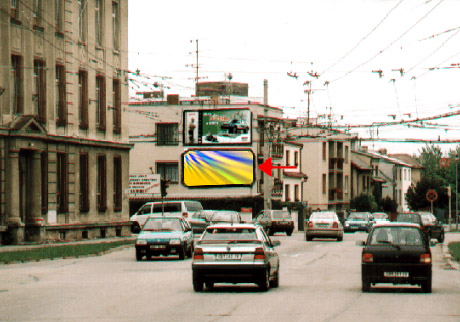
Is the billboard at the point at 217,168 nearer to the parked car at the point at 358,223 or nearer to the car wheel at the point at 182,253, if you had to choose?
the parked car at the point at 358,223

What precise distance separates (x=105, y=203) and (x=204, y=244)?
29540mm

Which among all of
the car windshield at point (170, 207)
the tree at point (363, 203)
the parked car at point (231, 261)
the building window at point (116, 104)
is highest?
the building window at point (116, 104)

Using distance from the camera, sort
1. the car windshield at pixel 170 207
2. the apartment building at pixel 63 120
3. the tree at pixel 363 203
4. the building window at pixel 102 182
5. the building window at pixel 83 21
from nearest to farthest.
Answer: the apartment building at pixel 63 120, the building window at pixel 83 21, the building window at pixel 102 182, the car windshield at pixel 170 207, the tree at pixel 363 203

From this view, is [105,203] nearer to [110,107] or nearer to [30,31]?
[110,107]

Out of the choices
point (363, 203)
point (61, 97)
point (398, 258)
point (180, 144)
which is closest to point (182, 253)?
point (398, 258)

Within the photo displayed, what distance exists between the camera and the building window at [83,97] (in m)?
44.1

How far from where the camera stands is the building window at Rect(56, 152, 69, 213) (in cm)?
4206

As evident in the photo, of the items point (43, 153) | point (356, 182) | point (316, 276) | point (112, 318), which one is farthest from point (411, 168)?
point (112, 318)

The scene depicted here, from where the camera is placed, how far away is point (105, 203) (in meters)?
47.1

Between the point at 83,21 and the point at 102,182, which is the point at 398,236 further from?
the point at 102,182

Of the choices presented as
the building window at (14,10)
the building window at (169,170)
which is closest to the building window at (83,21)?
the building window at (14,10)

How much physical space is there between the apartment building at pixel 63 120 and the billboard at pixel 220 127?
19830 millimetres

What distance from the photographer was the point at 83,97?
44.2m

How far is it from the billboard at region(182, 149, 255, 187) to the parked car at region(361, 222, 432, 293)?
179ft
